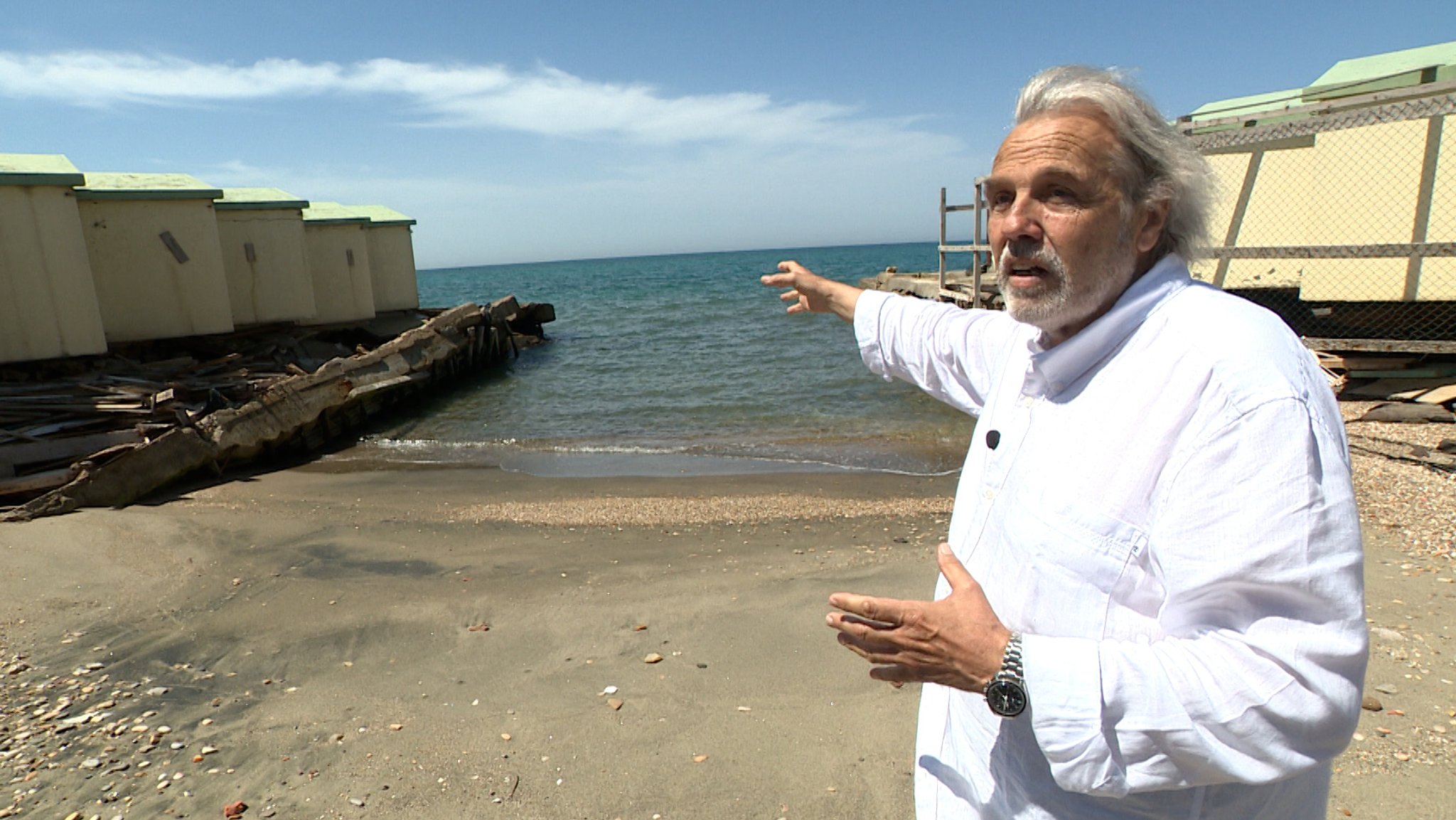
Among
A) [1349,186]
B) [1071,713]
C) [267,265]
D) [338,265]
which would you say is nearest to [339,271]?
[338,265]

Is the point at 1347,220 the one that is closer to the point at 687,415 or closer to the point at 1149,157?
the point at 687,415

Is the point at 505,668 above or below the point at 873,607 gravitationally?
below

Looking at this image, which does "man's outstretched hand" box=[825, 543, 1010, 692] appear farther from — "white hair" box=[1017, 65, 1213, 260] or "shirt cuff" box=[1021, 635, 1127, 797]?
"white hair" box=[1017, 65, 1213, 260]

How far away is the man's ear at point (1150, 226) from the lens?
166cm

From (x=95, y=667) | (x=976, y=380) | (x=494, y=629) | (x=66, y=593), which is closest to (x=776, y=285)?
(x=976, y=380)

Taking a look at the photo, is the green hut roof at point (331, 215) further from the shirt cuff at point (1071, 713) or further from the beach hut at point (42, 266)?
the shirt cuff at point (1071, 713)

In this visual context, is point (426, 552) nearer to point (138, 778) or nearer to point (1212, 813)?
point (138, 778)

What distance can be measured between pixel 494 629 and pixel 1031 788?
4286mm

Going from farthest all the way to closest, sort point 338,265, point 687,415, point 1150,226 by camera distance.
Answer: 1. point 338,265
2. point 687,415
3. point 1150,226

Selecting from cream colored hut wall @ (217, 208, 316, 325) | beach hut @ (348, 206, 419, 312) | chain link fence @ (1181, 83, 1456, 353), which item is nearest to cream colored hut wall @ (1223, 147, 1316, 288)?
chain link fence @ (1181, 83, 1456, 353)

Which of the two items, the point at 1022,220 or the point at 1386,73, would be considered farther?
the point at 1386,73

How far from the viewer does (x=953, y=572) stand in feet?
5.15

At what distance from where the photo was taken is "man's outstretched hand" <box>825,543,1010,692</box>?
144 cm

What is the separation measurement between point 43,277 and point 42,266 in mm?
156
